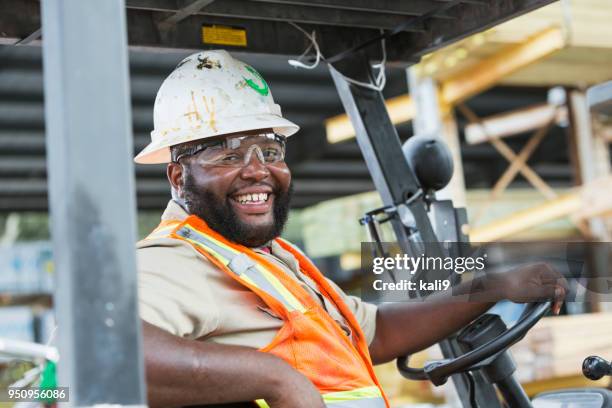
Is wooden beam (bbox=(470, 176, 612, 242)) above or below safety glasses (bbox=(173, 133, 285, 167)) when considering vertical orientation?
below

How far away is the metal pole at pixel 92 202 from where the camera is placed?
4.26ft

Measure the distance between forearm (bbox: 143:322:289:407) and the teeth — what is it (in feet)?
1.90

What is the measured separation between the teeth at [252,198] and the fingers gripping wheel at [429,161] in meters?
0.77

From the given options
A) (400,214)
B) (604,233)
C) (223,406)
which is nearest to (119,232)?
(223,406)

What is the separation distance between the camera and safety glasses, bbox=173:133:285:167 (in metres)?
2.48

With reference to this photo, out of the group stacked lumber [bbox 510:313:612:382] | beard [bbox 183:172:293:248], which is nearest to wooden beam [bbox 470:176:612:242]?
stacked lumber [bbox 510:313:612:382]

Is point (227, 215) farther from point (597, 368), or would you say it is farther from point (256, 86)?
point (597, 368)

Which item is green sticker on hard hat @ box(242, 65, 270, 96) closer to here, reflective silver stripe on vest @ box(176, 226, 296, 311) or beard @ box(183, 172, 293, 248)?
beard @ box(183, 172, 293, 248)

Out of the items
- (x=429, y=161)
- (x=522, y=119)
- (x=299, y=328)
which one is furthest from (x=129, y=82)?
(x=522, y=119)

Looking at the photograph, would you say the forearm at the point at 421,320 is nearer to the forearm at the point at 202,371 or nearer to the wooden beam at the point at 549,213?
the forearm at the point at 202,371

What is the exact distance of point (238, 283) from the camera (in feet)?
7.69

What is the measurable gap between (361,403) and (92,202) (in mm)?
1221

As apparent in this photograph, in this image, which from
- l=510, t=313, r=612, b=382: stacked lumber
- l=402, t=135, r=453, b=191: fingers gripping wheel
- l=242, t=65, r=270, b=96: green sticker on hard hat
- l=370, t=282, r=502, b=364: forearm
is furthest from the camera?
l=510, t=313, r=612, b=382: stacked lumber

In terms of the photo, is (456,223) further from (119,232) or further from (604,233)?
(604,233)
